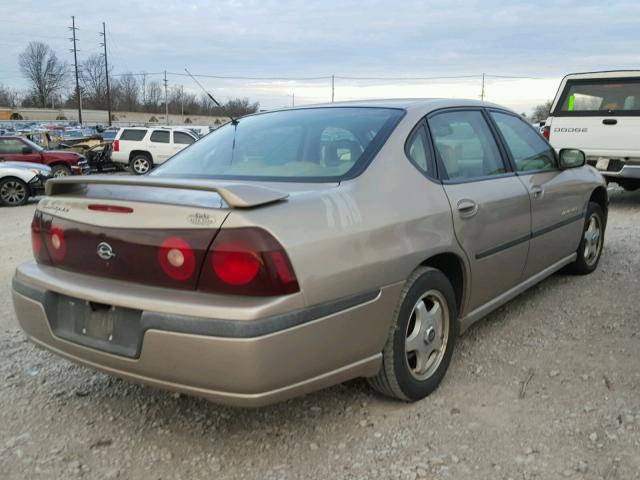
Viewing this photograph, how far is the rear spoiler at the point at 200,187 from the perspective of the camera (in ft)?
7.17

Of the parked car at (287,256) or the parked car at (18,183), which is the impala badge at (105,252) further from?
the parked car at (18,183)

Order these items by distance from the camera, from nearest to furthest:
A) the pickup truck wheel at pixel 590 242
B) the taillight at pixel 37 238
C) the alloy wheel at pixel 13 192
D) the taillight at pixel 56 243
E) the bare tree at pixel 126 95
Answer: the taillight at pixel 56 243, the taillight at pixel 37 238, the pickup truck wheel at pixel 590 242, the alloy wheel at pixel 13 192, the bare tree at pixel 126 95

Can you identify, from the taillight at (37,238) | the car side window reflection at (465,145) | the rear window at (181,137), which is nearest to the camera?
the taillight at (37,238)

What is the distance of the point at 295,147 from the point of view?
3.18 metres

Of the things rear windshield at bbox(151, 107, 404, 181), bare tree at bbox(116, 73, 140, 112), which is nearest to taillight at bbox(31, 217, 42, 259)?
rear windshield at bbox(151, 107, 404, 181)

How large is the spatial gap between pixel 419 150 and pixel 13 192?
11.5m

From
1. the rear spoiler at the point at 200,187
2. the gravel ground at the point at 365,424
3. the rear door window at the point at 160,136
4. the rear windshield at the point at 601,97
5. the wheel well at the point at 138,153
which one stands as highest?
the rear windshield at the point at 601,97

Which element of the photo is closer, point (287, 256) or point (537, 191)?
point (287, 256)

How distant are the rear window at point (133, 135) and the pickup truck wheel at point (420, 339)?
800 inches

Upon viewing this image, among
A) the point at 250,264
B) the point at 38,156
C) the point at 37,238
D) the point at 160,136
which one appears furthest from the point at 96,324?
the point at 160,136

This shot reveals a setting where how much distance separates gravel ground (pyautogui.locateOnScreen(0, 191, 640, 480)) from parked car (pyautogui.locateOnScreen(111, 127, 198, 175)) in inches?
734

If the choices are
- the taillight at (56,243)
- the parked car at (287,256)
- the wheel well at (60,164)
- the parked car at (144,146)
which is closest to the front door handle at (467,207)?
the parked car at (287,256)

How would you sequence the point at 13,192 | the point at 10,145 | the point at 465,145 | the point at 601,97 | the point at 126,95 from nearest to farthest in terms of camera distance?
the point at 465,145
the point at 601,97
the point at 13,192
the point at 10,145
the point at 126,95

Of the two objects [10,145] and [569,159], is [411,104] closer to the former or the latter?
[569,159]
